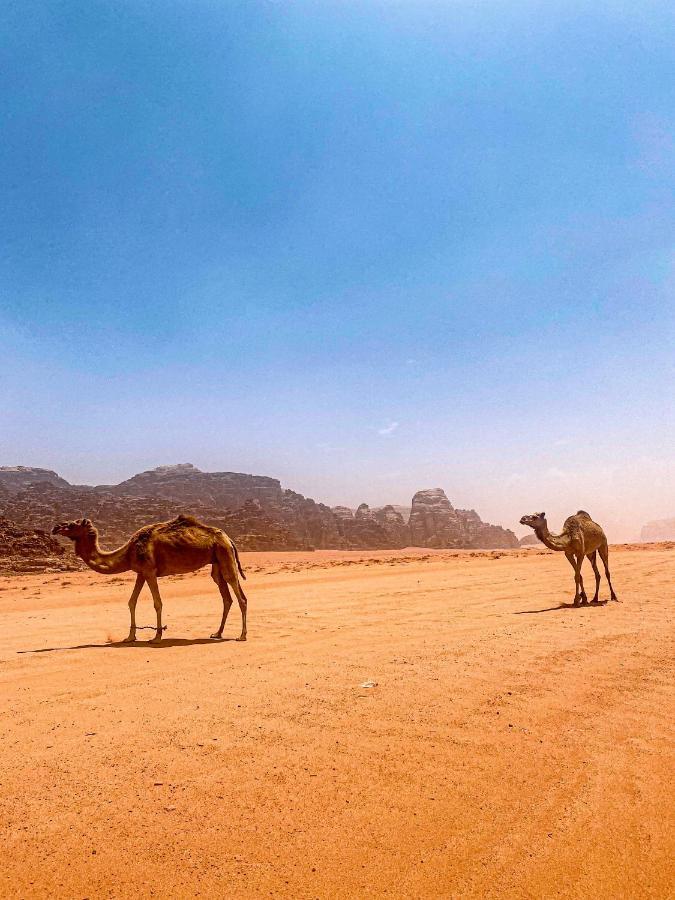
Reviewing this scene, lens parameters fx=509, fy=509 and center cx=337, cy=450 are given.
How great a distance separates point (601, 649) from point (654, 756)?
3.64 m

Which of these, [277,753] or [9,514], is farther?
[9,514]

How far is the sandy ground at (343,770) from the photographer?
281 centimetres

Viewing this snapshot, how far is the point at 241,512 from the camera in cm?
7469

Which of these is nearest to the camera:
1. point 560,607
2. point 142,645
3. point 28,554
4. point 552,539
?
point 142,645

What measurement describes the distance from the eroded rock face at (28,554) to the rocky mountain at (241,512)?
61.0 feet

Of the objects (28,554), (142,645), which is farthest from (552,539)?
(28,554)

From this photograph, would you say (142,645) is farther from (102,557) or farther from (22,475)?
(22,475)

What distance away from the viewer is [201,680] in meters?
6.20

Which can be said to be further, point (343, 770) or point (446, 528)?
point (446, 528)

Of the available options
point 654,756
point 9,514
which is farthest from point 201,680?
point 9,514

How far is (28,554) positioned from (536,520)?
33938mm

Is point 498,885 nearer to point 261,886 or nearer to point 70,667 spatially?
point 261,886

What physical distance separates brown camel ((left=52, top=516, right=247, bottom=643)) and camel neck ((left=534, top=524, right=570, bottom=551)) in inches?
317

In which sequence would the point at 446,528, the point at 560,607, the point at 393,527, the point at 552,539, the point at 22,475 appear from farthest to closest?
the point at 22,475, the point at 446,528, the point at 393,527, the point at 552,539, the point at 560,607
